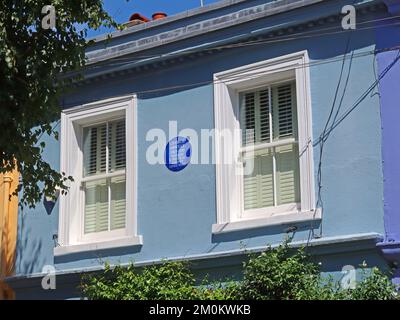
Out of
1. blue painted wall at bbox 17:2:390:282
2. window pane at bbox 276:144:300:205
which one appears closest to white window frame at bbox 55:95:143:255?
blue painted wall at bbox 17:2:390:282

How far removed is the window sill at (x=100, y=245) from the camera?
13312 millimetres

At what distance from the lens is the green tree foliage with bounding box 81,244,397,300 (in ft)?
36.3

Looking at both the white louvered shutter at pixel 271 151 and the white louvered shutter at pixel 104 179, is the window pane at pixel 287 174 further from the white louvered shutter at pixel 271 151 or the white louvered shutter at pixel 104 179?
the white louvered shutter at pixel 104 179

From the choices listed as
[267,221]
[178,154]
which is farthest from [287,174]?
[178,154]

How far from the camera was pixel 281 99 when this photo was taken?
1294cm

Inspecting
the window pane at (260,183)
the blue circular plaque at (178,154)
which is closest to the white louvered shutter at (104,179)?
the blue circular plaque at (178,154)

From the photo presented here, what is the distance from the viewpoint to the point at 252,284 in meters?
11.8

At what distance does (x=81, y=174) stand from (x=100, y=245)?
1355 mm

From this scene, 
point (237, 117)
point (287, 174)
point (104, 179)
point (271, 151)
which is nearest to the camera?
point (287, 174)

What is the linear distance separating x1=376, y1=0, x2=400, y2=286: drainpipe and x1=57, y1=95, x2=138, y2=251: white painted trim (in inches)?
150

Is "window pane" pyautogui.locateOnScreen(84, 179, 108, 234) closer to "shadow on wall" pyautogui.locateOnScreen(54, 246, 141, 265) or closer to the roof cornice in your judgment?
"shadow on wall" pyautogui.locateOnScreen(54, 246, 141, 265)

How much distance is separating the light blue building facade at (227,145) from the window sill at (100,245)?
17 mm

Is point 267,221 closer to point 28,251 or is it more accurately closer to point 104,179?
point 104,179

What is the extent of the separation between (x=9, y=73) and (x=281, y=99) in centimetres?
412
